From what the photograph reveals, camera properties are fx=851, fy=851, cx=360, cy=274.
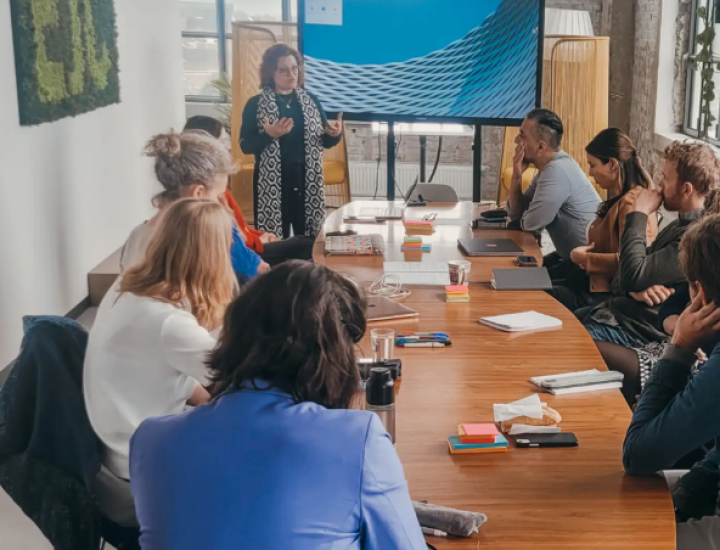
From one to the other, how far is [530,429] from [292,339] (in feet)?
2.54

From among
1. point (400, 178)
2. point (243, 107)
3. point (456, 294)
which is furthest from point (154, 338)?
point (400, 178)

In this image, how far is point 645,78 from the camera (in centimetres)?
645

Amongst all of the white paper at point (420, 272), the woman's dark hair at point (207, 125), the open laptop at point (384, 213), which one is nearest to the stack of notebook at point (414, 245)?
the white paper at point (420, 272)

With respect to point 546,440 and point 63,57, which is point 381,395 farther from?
point 63,57

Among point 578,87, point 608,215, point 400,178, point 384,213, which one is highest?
point 578,87

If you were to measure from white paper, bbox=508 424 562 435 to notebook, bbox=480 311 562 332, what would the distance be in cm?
75

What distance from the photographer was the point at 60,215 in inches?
171

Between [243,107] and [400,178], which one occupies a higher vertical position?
[243,107]

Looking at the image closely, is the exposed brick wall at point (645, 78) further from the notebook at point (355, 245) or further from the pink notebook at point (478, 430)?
the pink notebook at point (478, 430)

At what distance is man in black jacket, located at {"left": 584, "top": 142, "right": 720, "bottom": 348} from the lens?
2900 millimetres

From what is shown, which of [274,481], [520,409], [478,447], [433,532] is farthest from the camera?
[520,409]

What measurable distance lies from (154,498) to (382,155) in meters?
7.32

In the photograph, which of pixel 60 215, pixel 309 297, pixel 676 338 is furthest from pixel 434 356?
pixel 60 215

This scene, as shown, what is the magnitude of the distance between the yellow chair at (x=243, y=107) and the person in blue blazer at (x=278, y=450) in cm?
497
